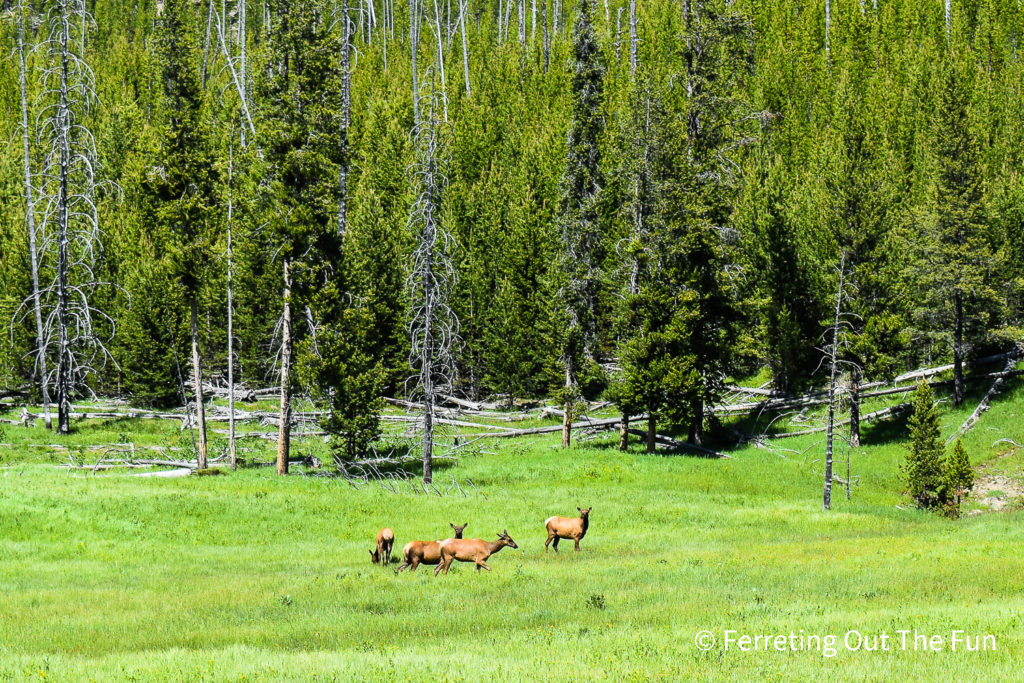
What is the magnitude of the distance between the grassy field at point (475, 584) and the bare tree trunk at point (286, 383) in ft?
7.15

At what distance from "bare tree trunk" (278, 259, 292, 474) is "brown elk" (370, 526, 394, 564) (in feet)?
48.3

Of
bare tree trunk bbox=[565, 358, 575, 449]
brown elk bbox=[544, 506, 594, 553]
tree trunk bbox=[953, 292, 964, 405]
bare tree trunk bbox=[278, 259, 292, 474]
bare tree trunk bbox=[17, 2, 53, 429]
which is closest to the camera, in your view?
brown elk bbox=[544, 506, 594, 553]

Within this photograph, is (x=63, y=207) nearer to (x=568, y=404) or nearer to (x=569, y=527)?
(x=568, y=404)

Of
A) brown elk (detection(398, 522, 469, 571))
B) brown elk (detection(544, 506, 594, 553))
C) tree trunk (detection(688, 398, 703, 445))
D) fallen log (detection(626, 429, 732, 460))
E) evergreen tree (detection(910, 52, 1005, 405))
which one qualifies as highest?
evergreen tree (detection(910, 52, 1005, 405))

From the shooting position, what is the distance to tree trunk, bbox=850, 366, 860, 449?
148 feet

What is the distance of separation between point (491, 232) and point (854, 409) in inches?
1148

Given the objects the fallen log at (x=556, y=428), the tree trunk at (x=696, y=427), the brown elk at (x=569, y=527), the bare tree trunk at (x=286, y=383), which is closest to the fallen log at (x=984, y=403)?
the tree trunk at (x=696, y=427)

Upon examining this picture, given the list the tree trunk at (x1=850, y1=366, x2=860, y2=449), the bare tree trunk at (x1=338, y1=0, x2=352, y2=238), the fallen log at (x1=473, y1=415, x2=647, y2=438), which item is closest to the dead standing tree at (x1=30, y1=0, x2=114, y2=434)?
the bare tree trunk at (x1=338, y1=0, x2=352, y2=238)

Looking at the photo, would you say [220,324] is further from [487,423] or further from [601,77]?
[601,77]

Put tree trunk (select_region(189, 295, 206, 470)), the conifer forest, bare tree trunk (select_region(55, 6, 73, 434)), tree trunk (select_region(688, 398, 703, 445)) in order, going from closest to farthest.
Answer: the conifer forest < tree trunk (select_region(189, 295, 206, 470)) < bare tree trunk (select_region(55, 6, 73, 434)) < tree trunk (select_region(688, 398, 703, 445))

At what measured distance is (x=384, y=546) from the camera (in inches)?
A: 827

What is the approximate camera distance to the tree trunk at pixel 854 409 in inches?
1775

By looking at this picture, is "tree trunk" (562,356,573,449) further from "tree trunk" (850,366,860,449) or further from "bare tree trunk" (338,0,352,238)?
"tree trunk" (850,366,860,449)

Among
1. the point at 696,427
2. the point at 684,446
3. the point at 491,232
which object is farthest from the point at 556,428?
the point at 491,232
